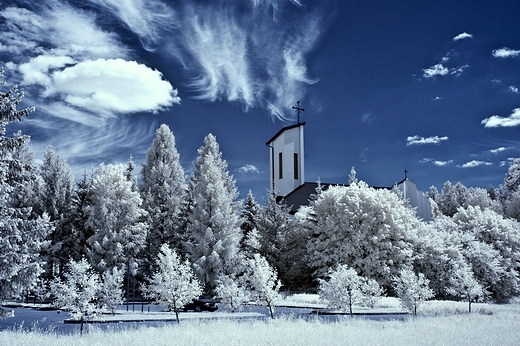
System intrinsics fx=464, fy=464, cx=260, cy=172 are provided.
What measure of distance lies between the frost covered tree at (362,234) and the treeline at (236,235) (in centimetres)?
9

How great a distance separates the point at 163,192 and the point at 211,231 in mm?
10917

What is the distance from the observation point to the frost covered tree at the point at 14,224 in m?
18.7

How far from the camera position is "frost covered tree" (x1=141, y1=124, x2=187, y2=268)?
4256 cm

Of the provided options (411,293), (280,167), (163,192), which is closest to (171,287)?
(411,293)

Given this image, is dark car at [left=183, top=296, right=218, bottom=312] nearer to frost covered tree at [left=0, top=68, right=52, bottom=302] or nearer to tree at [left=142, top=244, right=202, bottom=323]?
tree at [left=142, top=244, right=202, bottom=323]

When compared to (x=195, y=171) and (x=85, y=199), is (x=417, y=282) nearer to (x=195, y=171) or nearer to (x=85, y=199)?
(x=195, y=171)

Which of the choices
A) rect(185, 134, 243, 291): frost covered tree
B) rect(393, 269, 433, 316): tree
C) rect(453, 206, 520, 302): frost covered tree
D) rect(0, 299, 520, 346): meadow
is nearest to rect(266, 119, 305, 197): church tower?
rect(453, 206, 520, 302): frost covered tree

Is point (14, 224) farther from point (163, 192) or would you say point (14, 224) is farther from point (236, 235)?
point (163, 192)

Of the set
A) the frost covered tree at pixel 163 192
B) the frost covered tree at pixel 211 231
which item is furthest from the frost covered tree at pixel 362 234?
the frost covered tree at pixel 163 192

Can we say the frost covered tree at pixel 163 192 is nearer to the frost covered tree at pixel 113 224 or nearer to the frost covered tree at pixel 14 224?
the frost covered tree at pixel 113 224

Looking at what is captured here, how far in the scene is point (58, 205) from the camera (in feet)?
133

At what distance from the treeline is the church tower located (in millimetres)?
16997

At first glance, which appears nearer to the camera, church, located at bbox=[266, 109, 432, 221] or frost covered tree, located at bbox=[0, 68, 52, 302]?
frost covered tree, located at bbox=[0, 68, 52, 302]

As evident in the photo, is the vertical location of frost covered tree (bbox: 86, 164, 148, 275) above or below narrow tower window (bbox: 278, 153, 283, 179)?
below
